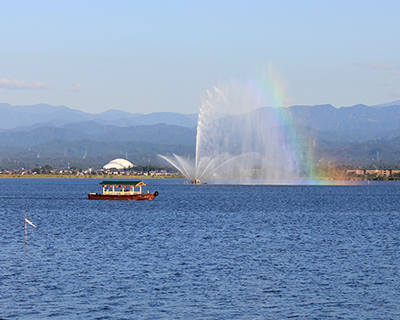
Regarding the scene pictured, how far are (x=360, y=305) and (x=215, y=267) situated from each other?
39.6 ft

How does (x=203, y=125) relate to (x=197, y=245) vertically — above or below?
above

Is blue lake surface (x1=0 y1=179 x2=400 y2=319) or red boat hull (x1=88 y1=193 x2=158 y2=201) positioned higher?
red boat hull (x1=88 y1=193 x2=158 y2=201)

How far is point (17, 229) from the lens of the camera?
62.3 metres

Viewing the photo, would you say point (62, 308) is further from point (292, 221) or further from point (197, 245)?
point (292, 221)

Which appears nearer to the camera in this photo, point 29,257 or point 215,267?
point 215,267

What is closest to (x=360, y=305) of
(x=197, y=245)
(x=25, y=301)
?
(x=25, y=301)

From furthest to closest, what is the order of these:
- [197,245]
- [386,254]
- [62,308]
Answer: [197,245] < [386,254] < [62,308]

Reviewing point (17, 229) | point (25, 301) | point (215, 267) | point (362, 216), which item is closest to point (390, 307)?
point (215, 267)

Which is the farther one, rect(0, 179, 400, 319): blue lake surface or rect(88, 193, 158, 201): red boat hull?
rect(88, 193, 158, 201): red boat hull

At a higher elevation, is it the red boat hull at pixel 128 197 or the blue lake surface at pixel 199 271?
the red boat hull at pixel 128 197

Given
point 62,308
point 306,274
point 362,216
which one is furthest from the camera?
point 362,216

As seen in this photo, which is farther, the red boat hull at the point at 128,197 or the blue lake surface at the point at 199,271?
the red boat hull at the point at 128,197

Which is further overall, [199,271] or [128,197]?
[128,197]

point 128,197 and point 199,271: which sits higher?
point 128,197
